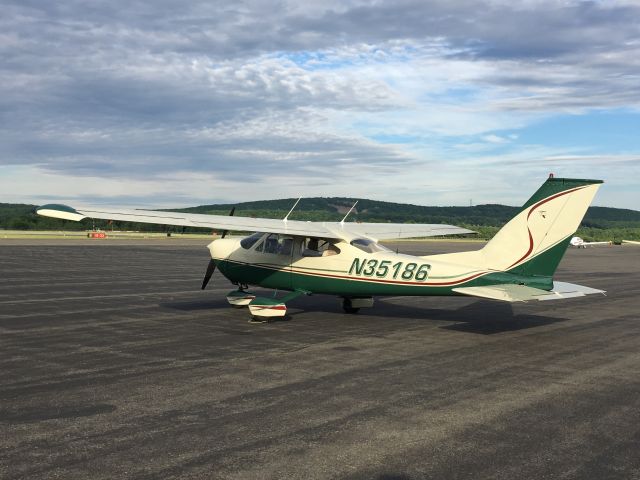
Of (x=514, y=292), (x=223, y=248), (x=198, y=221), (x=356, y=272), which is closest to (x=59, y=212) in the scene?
(x=198, y=221)

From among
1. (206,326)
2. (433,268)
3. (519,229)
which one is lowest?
(206,326)

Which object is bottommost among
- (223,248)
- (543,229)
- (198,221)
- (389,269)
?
(389,269)

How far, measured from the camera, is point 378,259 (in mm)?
14148

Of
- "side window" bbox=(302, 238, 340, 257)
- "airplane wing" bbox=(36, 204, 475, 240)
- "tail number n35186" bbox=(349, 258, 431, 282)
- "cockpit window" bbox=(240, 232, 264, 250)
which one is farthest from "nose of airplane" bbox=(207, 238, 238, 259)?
"tail number n35186" bbox=(349, 258, 431, 282)

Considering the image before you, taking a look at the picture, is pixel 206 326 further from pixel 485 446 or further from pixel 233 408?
pixel 485 446

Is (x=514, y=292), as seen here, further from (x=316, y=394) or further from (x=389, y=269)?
(x=316, y=394)

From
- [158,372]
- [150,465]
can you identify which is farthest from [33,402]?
[150,465]

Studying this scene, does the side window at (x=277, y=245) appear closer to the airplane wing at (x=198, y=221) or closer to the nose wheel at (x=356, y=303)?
the airplane wing at (x=198, y=221)

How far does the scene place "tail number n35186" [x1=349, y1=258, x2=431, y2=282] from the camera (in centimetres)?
1346

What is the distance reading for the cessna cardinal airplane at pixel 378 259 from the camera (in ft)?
41.3

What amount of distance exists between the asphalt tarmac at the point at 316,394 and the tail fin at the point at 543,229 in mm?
1557

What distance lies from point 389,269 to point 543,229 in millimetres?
3383

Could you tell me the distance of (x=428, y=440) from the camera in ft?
20.9

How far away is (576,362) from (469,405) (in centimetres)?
372
